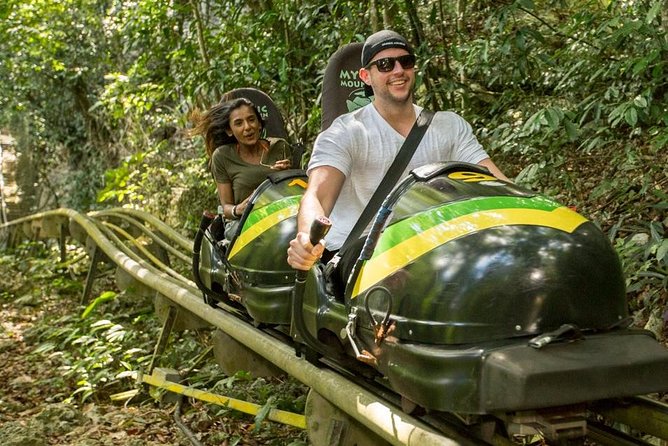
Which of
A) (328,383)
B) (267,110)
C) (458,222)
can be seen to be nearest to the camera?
(458,222)

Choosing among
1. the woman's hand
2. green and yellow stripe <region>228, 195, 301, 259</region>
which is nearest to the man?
green and yellow stripe <region>228, 195, 301, 259</region>

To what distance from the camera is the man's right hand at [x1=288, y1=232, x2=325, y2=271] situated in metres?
2.58

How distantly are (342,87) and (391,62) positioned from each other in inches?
46.7

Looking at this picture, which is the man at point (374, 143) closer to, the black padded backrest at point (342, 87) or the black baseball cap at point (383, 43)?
the black baseball cap at point (383, 43)

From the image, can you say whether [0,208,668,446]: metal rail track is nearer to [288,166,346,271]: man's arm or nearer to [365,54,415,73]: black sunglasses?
[288,166,346,271]: man's arm

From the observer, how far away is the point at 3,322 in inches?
293

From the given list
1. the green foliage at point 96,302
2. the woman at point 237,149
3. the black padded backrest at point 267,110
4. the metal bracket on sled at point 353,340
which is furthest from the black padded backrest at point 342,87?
the green foliage at point 96,302

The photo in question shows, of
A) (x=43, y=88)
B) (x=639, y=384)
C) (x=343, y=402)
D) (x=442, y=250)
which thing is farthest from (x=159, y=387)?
(x=43, y=88)

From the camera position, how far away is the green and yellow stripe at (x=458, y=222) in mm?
A: 2223

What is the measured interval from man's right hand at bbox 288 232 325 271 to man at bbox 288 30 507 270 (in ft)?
0.72

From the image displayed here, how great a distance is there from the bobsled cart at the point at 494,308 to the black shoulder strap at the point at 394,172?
312 mm

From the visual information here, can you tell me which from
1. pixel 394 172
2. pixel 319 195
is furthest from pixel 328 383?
pixel 394 172

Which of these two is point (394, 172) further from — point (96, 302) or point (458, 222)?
point (96, 302)

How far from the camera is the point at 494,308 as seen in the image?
6.75ft
